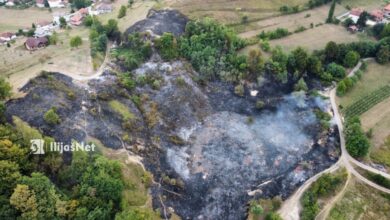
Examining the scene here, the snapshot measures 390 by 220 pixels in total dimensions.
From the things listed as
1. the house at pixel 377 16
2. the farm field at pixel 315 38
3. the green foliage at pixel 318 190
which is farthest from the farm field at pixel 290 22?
the green foliage at pixel 318 190

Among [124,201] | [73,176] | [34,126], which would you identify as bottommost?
[124,201]

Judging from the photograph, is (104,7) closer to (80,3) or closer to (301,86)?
(80,3)

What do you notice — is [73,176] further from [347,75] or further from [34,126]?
[347,75]

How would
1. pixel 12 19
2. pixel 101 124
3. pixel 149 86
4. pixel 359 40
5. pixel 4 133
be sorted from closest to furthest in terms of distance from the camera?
pixel 4 133 < pixel 101 124 < pixel 149 86 < pixel 359 40 < pixel 12 19

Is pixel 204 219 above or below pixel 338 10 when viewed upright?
below

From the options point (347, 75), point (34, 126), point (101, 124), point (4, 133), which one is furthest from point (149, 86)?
point (347, 75)

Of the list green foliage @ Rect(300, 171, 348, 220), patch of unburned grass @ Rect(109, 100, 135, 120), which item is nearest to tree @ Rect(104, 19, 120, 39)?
patch of unburned grass @ Rect(109, 100, 135, 120)

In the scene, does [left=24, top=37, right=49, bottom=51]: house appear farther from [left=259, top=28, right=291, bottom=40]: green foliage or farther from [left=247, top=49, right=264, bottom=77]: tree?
[left=259, top=28, right=291, bottom=40]: green foliage

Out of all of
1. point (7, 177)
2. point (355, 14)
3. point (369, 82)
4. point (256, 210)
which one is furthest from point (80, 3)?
point (256, 210)
